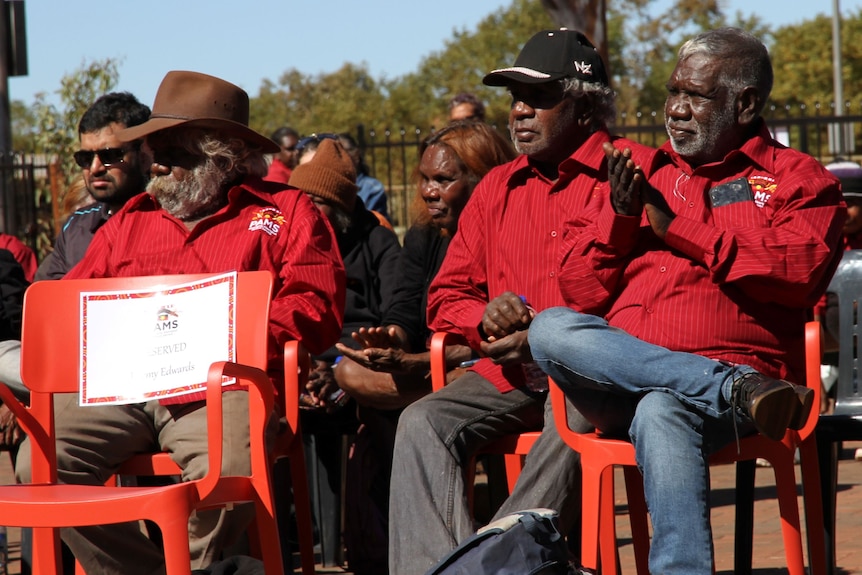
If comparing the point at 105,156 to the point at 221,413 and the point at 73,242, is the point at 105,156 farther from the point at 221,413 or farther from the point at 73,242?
the point at 221,413

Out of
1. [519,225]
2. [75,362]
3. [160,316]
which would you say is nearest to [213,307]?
[160,316]

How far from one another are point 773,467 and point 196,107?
2.44 m

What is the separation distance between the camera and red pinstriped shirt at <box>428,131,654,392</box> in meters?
4.28

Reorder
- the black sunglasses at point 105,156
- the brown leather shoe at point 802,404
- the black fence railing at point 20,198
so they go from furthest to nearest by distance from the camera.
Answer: the black fence railing at point 20,198
the black sunglasses at point 105,156
the brown leather shoe at point 802,404

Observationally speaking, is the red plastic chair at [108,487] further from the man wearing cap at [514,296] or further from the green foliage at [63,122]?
the green foliage at [63,122]

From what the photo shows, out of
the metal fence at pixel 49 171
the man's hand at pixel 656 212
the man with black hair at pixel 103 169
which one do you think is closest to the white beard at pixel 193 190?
the man with black hair at pixel 103 169

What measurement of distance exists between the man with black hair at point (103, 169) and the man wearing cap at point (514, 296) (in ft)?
5.57

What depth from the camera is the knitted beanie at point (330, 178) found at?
5.68 metres

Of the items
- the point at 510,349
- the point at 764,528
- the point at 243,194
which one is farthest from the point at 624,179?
the point at 764,528

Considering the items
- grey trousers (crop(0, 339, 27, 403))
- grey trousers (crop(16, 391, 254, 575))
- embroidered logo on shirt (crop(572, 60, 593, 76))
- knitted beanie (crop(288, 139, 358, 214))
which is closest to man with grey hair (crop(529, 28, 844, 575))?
embroidered logo on shirt (crop(572, 60, 593, 76))

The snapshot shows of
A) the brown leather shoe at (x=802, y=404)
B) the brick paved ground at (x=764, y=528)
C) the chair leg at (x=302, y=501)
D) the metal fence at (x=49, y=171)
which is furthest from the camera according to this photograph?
the metal fence at (x=49, y=171)

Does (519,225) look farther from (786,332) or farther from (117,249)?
(117,249)

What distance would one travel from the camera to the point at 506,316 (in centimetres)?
407

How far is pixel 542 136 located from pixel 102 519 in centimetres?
205
